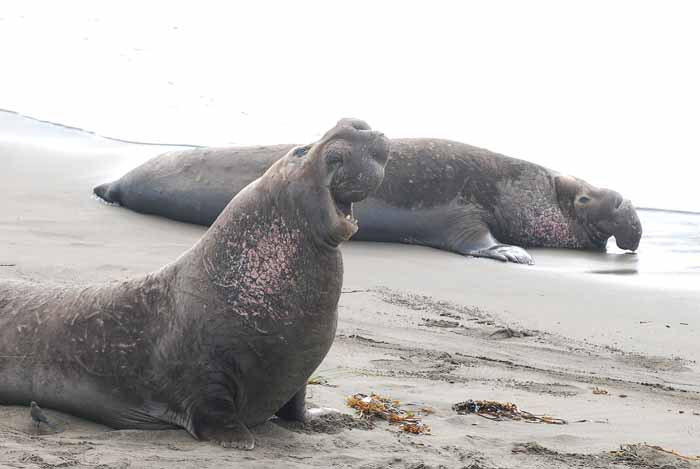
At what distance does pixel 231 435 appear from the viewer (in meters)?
3.93

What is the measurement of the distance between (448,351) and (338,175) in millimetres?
1934

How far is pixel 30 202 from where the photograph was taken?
9281mm

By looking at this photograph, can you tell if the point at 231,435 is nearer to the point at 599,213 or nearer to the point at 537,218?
the point at 537,218

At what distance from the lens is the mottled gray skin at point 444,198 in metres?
9.53

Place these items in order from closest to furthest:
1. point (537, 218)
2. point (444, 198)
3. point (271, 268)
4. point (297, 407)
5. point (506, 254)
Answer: point (271, 268) → point (297, 407) → point (506, 254) → point (444, 198) → point (537, 218)

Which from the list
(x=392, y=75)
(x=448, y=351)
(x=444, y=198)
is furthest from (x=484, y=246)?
(x=392, y=75)

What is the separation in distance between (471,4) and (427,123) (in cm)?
948

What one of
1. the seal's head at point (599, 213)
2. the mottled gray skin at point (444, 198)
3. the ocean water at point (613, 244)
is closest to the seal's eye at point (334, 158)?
the ocean water at point (613, 244)

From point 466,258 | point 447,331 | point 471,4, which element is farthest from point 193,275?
point 471,4

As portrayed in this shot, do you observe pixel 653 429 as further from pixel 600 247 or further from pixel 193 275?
pixel 600 247

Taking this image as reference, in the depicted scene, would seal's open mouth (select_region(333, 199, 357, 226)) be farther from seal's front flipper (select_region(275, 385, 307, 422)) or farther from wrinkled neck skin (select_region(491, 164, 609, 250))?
wrinkled neck skin (select_region(491, 164, 609, 250))

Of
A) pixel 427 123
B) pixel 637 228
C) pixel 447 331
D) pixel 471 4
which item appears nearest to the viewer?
pixel 447 331

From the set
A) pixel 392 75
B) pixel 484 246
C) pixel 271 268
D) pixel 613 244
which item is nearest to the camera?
pixel 271 268

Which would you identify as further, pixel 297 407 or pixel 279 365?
pixel 297 407
